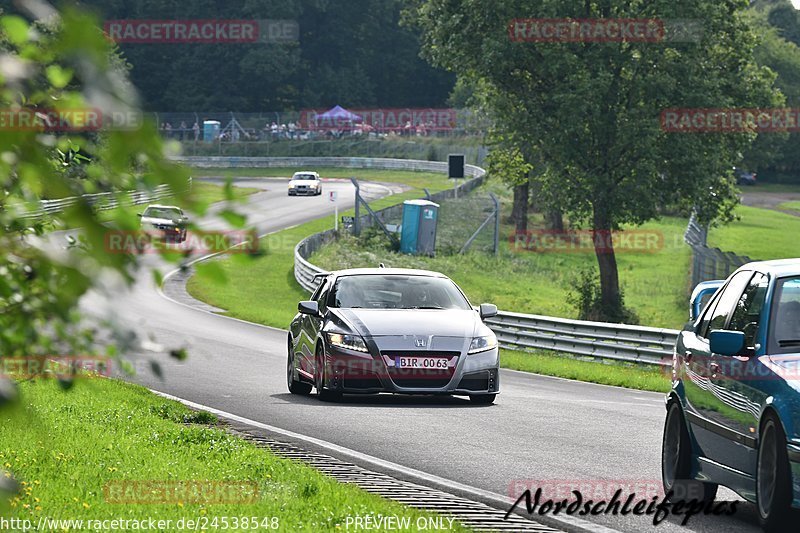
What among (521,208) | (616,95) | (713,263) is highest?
(616,95)

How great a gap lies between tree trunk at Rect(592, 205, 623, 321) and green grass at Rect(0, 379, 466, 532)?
92.0 ft

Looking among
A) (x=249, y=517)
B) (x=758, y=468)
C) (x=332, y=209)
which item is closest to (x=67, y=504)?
(x=249, y=517)

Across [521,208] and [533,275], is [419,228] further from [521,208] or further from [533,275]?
[521,208]

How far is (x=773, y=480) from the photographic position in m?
7.61

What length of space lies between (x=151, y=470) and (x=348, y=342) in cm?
596

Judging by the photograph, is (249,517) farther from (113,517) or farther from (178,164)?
(178,164)

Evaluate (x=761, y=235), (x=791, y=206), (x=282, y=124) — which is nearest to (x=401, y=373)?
(x=761, y=235)

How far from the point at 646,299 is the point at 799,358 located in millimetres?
41175

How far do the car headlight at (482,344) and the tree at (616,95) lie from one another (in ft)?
76.9

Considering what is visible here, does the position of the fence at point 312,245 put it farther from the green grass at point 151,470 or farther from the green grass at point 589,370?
the green grass at point 151,470

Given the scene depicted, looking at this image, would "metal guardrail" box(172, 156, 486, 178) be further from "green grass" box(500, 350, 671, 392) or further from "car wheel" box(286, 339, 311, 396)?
"car wheel" box(286, 339, 311, 396)

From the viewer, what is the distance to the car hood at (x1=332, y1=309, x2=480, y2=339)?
15.2m

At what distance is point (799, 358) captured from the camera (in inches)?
316

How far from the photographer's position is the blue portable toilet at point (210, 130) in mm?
109438
